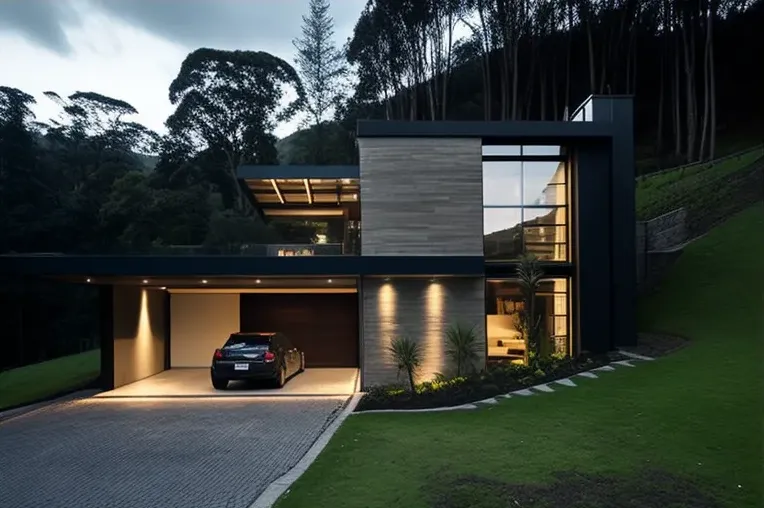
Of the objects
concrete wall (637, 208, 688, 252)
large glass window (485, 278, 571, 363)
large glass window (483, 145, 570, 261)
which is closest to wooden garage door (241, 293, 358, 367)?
large glass window (485, 278, 571, 363)

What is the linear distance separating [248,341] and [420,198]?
4844mm

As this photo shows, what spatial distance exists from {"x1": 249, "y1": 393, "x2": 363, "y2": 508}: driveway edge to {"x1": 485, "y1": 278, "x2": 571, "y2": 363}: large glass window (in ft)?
15.7

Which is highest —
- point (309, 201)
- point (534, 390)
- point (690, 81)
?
point (690, 81)

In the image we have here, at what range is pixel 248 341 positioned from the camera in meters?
13.3

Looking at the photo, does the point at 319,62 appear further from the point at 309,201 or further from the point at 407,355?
the point at 407,355

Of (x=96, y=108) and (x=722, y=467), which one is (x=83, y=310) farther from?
(x=722, y=467)

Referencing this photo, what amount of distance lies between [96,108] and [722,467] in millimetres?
49768

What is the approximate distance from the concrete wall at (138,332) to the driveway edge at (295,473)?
6.76m

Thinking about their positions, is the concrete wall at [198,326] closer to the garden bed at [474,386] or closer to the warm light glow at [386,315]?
the warm light glow at [386,315]

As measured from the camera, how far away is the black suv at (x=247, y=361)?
1296 cm

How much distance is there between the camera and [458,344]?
40.6 feet

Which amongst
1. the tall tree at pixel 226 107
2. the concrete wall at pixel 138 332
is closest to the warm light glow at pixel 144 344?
the concrete wall at pixel 138 332

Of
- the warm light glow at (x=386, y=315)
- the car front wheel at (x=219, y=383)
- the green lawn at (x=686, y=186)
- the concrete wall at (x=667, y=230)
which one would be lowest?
the car front wheel at (x=219, y=383)

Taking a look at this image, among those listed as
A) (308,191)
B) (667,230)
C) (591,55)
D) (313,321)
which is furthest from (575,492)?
(591,55)
